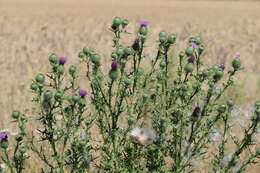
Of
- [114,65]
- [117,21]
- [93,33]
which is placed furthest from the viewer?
[93,33]

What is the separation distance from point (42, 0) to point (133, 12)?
409 cm

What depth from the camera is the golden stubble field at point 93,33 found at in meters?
9.08

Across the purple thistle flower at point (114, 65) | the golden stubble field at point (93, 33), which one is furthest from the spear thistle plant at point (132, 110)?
the golden stubble field at point (93, 33)

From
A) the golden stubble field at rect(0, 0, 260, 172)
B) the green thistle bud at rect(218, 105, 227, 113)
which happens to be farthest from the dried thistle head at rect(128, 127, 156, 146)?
the golden stubble field at rect(0, 0, 260, 172)

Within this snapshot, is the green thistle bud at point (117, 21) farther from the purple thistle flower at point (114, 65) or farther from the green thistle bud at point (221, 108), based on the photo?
the green thistle bud at point (221, 108)

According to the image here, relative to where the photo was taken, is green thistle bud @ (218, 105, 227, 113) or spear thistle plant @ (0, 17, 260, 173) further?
green thistle bud @ (218, 105, 227, 113)

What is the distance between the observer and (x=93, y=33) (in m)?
11.0

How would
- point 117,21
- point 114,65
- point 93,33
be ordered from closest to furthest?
1. point 114,65
2. point 117,21
3. point 93,33

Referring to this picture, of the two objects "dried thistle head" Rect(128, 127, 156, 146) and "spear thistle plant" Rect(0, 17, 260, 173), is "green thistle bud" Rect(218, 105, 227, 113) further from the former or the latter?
"dried thistle head" Rect(128, 127, 156, 146)

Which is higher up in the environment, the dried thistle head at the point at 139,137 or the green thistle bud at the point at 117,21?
the green thistle bud at the point at 117,21

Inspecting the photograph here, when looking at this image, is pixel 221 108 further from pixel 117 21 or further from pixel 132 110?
pixel 117 21

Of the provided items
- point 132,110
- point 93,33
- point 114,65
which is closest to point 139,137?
point 132,110

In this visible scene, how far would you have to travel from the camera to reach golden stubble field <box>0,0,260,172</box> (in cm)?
908

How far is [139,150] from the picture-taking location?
10.0 feet
